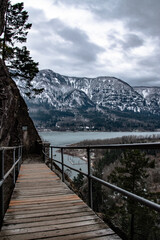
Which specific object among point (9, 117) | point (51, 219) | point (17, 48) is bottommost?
point (51, 219)

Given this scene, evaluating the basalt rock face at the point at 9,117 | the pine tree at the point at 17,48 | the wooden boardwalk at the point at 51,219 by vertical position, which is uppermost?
the pine tree at the point at 17,48

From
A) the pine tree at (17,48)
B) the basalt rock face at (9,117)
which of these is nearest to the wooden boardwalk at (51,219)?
the basalt rock face at (9,117)

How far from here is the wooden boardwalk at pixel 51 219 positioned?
2.12 m

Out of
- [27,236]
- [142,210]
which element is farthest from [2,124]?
[142,210]

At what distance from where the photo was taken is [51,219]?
8.64 ft

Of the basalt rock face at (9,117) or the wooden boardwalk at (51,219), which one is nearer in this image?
the wooden boardwalk at (51,219)

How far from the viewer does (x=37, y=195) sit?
402 centimetres

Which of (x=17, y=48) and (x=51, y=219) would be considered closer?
(x=51, y=219)

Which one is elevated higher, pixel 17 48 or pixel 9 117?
pixel 17 48

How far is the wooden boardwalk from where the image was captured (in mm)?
2122

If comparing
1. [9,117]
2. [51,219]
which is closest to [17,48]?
[9,117]

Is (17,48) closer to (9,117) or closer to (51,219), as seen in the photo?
(9,117)

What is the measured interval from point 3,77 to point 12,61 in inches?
191

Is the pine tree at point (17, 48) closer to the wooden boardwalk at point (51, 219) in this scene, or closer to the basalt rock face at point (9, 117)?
the basalt rock face at point (9, 117)
